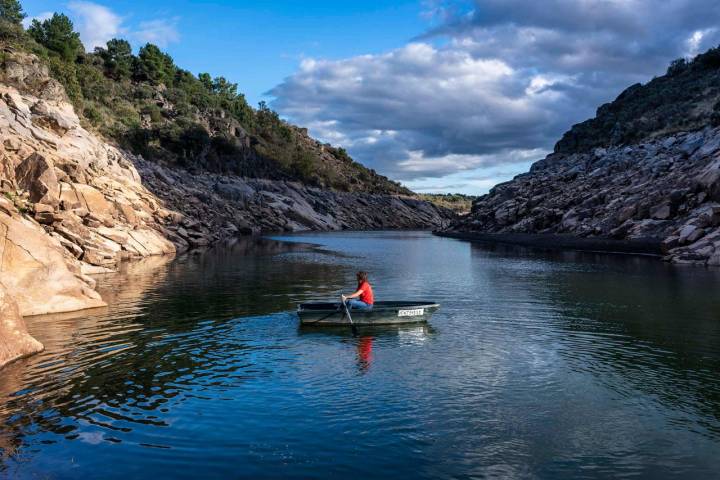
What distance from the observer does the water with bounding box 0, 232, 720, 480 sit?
43.7ft

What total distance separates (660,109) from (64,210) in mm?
115683

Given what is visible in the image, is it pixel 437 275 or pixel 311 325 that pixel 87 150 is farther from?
pixel 311 325

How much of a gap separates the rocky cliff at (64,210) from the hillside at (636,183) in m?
51.8

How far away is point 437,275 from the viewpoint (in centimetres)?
5241

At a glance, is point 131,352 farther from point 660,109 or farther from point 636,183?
point 660,109

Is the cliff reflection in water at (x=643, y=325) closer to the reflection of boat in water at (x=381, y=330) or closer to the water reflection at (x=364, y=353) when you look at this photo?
the reflection of boat in water at (x=381, y=330)

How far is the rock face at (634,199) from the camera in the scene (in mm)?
62312

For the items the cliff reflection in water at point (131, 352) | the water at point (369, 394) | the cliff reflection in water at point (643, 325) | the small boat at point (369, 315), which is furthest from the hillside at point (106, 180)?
the cliff reflection in water at point (643, 325)

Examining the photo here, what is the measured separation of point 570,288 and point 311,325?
74.3 feet

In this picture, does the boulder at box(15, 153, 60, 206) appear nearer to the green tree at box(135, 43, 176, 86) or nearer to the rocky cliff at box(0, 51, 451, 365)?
the rocky cliff at box(0, 51, 451, 365)

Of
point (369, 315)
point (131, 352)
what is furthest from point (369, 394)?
point (131, 352)

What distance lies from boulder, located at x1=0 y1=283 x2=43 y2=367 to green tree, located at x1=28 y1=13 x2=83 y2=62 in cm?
13330

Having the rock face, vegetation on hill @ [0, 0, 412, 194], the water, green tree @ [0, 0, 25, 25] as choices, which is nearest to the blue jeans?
the water

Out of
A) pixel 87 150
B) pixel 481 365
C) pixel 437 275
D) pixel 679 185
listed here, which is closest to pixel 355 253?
pixel 437 275
